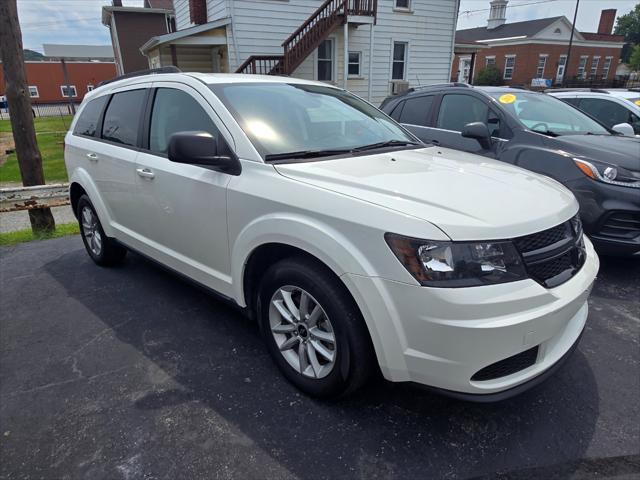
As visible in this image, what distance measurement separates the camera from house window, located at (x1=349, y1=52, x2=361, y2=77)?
15.8 m

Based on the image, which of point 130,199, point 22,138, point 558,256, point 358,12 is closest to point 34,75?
point 358,12

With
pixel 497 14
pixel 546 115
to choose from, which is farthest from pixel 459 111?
pixel 497 14

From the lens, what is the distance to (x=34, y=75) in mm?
44844

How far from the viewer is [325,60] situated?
15336mm

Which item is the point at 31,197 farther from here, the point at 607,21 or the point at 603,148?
the point at 607,21

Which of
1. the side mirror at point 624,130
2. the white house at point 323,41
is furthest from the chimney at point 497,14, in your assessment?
the side mirror at point 624,130

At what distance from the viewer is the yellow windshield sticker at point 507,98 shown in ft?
16.5

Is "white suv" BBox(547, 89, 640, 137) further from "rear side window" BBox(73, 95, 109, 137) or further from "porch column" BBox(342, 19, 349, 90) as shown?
"porch column" BBox(342, 19, 349, 90)

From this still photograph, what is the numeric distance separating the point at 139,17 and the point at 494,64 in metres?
30.8

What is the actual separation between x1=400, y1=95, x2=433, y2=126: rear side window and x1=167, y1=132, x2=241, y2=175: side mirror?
382 cm

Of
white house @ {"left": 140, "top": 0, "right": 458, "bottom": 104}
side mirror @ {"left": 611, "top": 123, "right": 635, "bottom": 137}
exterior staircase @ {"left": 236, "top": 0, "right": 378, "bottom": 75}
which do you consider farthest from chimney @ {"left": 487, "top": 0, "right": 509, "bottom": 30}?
side mirror @ {"left": 611, "top": 123, "right": 635, "bottom": 137}

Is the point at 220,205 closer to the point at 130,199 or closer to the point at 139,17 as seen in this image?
the point at 130,199

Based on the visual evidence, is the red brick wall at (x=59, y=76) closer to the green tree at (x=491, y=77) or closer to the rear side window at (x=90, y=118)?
the green tree at (x=491, y=77)

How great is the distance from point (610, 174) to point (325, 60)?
42.8 feet
